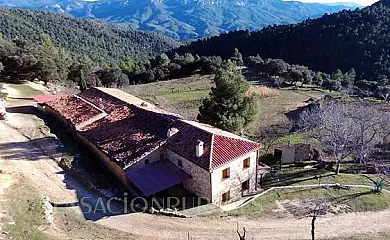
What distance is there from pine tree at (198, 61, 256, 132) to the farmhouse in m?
4.72

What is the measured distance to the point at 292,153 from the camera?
35.4 meters

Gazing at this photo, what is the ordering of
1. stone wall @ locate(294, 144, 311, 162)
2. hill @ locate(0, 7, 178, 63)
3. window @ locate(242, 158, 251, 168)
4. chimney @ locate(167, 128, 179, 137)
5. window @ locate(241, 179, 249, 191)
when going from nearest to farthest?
window @ locate(242, 158, 251, 168), window @ locate(241, 179, 249, 191), chimney @ locate(167, 128, 179, 137), stone wall @ locate(294, 144, 311, 162), hill @ locate(0, 7, 178, 63)

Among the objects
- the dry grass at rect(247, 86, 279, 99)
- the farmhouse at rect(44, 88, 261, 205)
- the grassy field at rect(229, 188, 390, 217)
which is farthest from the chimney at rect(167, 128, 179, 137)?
the dry grass at rect(247, 86, 279, 99)

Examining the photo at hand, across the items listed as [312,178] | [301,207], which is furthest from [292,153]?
[301,207]

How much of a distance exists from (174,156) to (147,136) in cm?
357

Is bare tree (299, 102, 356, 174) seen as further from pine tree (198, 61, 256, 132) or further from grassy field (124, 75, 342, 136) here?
pine tree (198, 61, 256, 132)

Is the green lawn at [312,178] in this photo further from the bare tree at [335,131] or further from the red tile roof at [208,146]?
the red tile roof at [208,146]

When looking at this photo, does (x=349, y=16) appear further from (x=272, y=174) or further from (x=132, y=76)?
(x=272, y=174)

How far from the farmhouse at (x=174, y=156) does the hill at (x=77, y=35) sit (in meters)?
91.0

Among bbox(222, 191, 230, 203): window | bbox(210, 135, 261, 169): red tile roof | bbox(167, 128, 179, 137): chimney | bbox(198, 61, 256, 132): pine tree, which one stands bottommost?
bbox(222, 191, 230, 203): window

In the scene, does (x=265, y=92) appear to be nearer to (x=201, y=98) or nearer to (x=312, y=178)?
(x=201, y=98)

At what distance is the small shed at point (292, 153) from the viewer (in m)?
35.2

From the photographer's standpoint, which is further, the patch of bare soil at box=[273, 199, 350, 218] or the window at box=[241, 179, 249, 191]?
the window at box=[241, 179, 249, 191]

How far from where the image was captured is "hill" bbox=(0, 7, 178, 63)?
118562 millimetres
